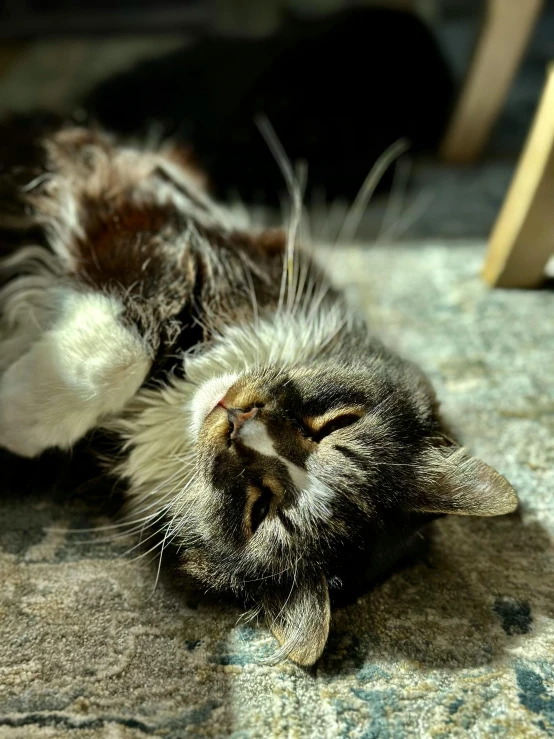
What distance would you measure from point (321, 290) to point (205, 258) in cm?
30

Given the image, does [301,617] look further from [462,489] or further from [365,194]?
[365,194]

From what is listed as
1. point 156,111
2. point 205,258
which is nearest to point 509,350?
point 205,258

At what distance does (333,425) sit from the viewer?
128 centimetres

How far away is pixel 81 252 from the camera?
152 cm

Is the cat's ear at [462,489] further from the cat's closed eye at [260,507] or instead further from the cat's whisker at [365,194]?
the cat's whisker at [365,194]

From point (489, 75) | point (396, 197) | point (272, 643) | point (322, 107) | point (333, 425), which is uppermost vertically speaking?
point (489, 75)

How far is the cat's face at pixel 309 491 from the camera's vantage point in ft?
3.93

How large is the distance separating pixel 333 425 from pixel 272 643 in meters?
0.42

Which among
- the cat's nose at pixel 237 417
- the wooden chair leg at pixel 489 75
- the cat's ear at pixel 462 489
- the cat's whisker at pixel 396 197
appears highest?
the wooden chair leg at pixel 489 75

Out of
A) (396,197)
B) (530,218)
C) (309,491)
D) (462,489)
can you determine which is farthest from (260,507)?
(396,197)

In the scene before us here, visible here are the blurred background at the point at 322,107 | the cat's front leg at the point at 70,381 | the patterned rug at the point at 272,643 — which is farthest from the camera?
the blurred background at the point at 322,107

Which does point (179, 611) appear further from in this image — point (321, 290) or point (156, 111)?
point (156, 111)

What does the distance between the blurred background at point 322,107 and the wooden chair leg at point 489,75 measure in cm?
2

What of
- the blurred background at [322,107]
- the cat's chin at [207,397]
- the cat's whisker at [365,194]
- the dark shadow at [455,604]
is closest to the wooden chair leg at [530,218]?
the blurred background at [322,107]
